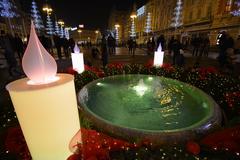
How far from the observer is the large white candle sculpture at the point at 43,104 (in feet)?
4.61

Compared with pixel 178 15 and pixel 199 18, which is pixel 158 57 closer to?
pixel 199 18

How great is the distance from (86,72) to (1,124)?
3381 millimetres

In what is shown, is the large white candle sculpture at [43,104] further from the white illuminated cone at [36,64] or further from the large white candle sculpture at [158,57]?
the large white candle sculpture at [158,57]

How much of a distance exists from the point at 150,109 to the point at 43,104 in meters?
2.52

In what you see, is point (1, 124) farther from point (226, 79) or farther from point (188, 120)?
point (226, 79)

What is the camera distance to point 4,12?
1501 inches

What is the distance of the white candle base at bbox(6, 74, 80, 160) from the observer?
1397 millimetres

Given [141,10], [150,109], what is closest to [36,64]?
[150,109]

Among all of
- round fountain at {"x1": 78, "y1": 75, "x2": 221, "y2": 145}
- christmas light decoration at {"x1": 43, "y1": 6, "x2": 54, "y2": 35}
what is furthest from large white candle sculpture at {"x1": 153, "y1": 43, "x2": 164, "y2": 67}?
christmas light decoration at {"x1": 43, "y1": 6, "x2": 54, "y2": 35}

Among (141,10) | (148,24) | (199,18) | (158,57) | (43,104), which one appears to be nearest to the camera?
(43,104)

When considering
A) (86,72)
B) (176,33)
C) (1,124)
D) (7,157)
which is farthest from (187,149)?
(176,33)

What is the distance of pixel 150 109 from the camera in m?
3.58

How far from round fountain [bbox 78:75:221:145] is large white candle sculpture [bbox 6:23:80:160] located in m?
0.98

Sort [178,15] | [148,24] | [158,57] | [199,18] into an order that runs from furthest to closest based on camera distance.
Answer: [148,24] → [178,15] → [199,18] → [158,57]
